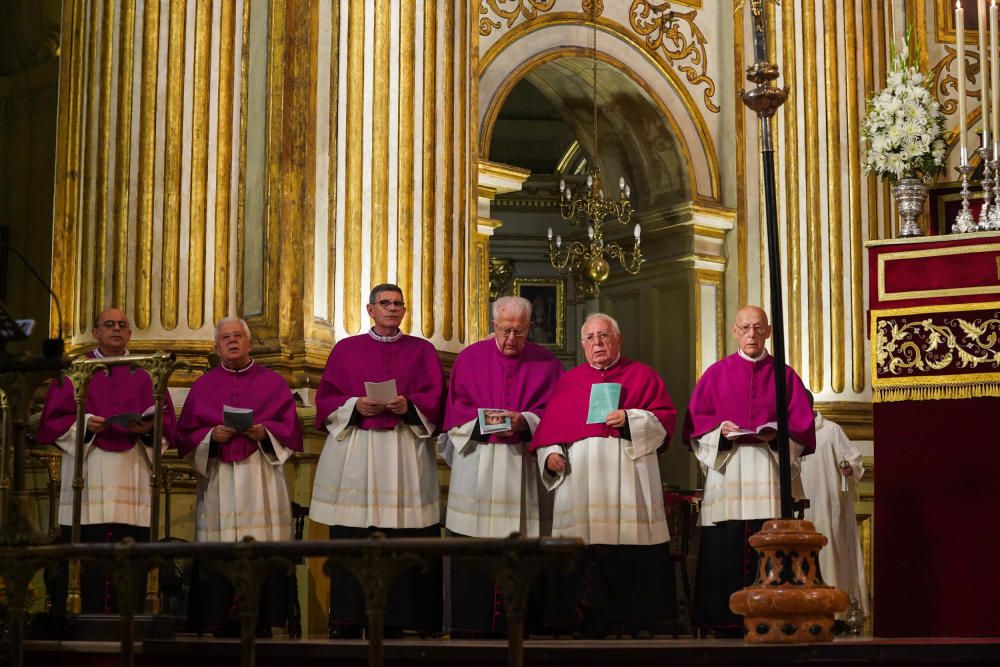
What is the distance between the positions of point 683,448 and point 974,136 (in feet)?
11.7

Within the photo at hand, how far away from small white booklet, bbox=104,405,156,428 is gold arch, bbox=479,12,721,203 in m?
4.74

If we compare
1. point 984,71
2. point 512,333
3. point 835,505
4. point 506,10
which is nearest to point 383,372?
point 512,333

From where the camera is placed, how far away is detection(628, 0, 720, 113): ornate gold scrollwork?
1278 centimetres

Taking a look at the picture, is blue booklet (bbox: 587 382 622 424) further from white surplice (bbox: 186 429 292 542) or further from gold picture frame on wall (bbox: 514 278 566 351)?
gold picture frame on wall (bbox: 514 278 566 351)

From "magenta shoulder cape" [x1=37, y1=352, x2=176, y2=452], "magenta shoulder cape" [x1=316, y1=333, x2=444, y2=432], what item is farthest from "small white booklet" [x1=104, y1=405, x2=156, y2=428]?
"magenta shoulder cape" [x1=316, y1=333, x2=444, y2=432]

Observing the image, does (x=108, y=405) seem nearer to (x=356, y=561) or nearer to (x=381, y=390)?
(x=381, y=390)

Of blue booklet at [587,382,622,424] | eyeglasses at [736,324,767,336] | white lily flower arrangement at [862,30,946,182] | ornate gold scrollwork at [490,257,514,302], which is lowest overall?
blue booklet at [587,382,622,424]

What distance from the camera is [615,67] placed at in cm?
1258

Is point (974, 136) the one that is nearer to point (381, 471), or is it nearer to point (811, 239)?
point (811, 239)

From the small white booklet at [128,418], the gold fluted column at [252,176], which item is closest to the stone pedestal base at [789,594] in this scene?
the small white booklet at [128,418]

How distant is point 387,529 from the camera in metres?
7.83

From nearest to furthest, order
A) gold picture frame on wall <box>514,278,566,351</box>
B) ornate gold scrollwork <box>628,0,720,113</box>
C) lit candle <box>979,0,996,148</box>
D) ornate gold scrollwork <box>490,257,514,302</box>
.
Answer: lit candle <box>979,0,996,148</box> < ornate gold scrollwork <box>628,0,720,113</box> < gold picture frame on wall <box>514,278,566,351</box> < ornate gold scrollwork <box>490,257,514,302</box>

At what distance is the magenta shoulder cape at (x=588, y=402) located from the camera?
25.3 ft

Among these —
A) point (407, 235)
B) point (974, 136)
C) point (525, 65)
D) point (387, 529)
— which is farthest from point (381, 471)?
point (974, 136)
